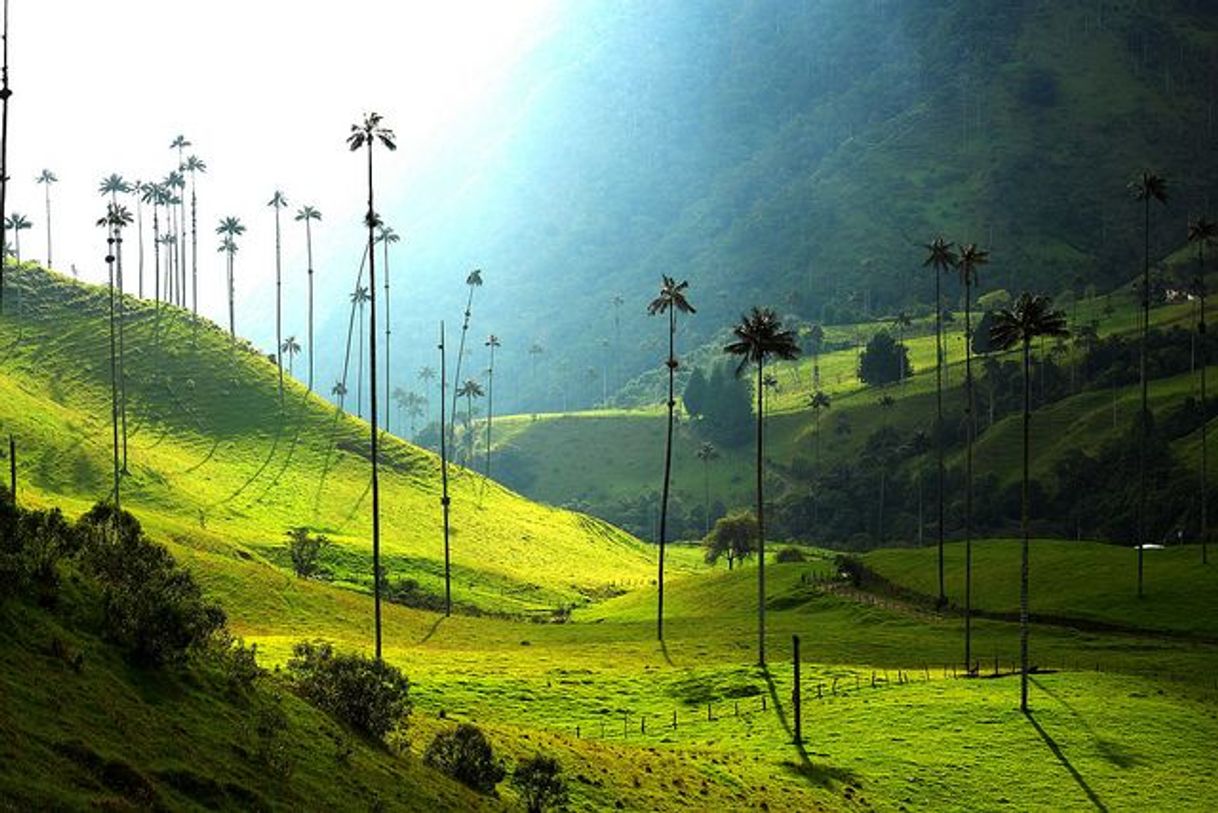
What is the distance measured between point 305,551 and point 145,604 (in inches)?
4226

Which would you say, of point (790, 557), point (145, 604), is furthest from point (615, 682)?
point (790, 557)

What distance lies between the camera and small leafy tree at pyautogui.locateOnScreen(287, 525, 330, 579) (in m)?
138

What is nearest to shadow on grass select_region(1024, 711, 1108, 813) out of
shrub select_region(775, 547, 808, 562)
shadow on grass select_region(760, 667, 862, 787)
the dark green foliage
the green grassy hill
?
shadow on grass select_region(760, 667, 862, 787)

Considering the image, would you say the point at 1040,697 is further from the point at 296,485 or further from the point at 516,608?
the point at 296,485

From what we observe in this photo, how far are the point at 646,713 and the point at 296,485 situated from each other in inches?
4415

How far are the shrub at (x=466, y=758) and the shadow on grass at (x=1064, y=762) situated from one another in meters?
37.3

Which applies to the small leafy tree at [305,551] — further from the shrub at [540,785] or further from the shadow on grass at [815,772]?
the shrub at [540,785]

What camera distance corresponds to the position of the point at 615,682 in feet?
308

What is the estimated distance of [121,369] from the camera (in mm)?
197000

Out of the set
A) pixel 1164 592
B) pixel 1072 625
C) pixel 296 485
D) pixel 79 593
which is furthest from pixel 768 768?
pixel 296 485

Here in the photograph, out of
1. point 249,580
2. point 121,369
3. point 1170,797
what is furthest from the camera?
point 121,369

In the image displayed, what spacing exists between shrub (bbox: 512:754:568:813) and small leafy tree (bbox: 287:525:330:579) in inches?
3582

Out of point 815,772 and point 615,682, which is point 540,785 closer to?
point 815,772

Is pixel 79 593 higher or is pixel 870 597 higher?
pixel 79 593
